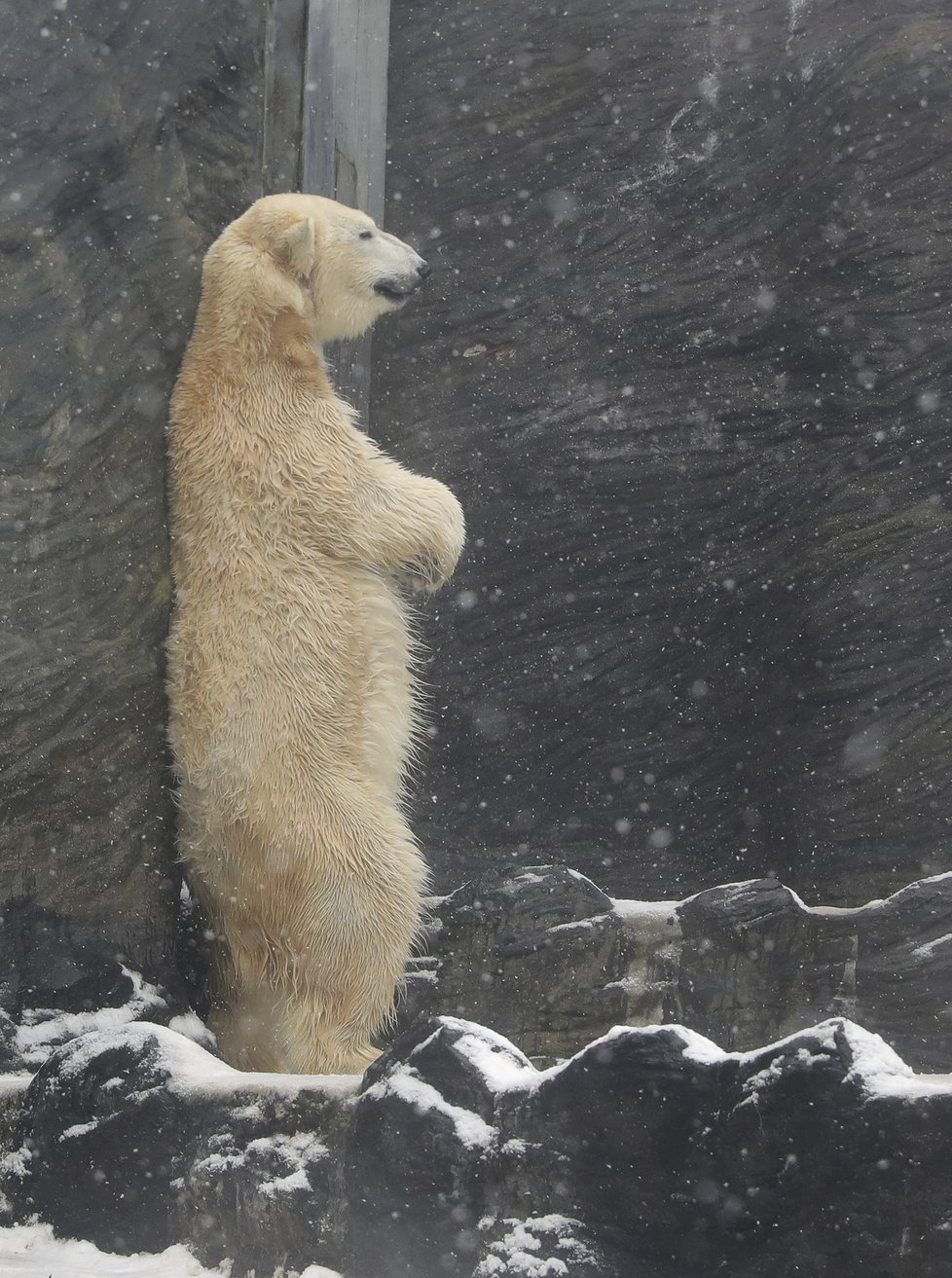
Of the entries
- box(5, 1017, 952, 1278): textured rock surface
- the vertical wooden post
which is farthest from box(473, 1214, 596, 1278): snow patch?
the vertical wooden post

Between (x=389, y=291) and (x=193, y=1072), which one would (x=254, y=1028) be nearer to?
(x=193, y=1072)

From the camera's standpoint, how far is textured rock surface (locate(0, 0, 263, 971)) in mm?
3711

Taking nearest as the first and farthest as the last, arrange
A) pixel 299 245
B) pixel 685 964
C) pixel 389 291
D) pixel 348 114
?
pixel 299 245, pixel 389 291, pixel 685 964, pixel 348 114

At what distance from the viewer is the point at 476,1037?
2.75 meters

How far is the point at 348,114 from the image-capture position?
548 cm

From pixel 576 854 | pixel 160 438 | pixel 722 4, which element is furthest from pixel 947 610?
pixel 160 438

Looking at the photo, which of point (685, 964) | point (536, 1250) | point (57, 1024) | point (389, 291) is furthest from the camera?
point (685, 964)

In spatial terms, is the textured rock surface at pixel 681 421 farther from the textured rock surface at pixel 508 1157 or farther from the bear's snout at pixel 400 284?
the textured rock surface at pixel 508 1157

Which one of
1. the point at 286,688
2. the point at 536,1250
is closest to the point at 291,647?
the point at 286,688

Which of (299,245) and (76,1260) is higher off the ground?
(299,245)

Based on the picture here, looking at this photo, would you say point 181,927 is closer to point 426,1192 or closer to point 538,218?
point 426,1192

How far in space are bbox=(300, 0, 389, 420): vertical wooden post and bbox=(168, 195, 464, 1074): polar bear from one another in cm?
96

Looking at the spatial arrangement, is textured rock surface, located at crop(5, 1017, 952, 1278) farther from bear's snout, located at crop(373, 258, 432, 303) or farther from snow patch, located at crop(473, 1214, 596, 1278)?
bear's snout, located at crop(373, 258, 432, 303)

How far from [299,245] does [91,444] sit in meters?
0.87
